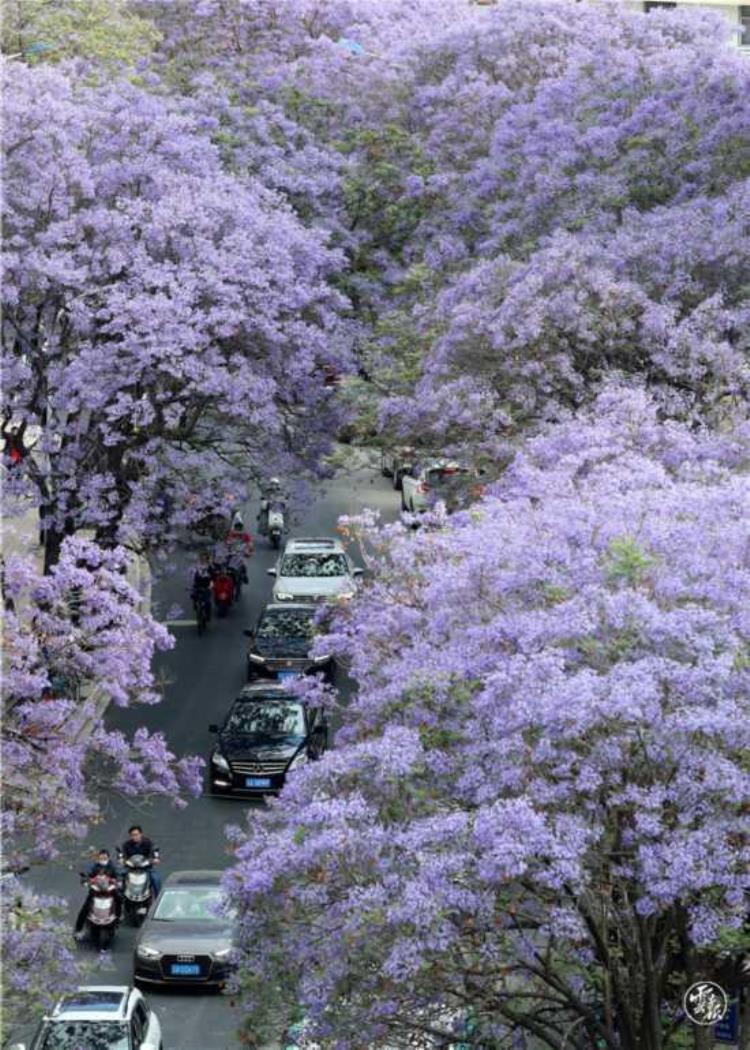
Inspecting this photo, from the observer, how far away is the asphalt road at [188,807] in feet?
75.6

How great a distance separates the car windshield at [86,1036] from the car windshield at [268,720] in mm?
10244

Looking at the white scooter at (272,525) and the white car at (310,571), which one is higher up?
the white car at (310,571)

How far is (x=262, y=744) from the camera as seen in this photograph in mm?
30297

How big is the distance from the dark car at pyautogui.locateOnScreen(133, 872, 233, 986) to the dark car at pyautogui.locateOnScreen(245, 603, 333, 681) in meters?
9.68

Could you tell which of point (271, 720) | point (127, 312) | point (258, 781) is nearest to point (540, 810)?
point (258, 781)

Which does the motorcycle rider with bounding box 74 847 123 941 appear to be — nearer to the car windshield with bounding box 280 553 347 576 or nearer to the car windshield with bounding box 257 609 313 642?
the car windshield with bounding box 257 609 313 642

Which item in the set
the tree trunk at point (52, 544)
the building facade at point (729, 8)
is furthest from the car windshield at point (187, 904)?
the building facade at point (729, 8)

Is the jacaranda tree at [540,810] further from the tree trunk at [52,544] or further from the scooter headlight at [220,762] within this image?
the tree trunk at [52,544]

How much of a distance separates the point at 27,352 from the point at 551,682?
19703 mm

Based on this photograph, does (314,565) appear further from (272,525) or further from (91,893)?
(91,893)

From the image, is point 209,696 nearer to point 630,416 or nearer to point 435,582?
point 630,416

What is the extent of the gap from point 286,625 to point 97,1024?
15916mm

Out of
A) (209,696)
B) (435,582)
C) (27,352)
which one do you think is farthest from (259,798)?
(435,582)

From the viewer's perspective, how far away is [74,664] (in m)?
21.7
